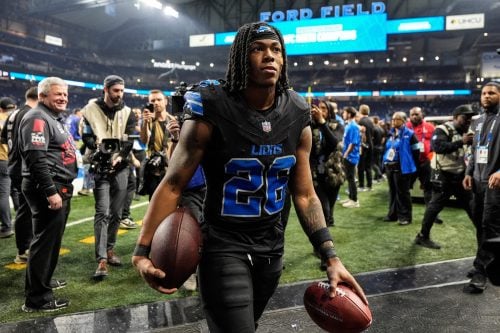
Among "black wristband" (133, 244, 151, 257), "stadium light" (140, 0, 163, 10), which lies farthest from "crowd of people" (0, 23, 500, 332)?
"stadium light" (140, 0, 163, 10)

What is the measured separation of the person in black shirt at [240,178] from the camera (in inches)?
69.4

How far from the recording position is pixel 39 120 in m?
3.56

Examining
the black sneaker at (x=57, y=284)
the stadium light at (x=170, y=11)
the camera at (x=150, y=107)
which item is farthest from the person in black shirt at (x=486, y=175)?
the stadium light at (x=170, y=11)

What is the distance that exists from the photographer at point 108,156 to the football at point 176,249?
2.85 m

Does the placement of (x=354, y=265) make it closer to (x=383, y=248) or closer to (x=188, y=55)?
(x=383, y=248)

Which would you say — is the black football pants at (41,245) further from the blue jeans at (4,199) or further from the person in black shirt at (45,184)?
Answer: the blue jeans at (4,199)

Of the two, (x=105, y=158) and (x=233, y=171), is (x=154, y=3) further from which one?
(x=233, y=171)

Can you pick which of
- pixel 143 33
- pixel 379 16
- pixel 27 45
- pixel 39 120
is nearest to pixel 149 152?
pixel 39 120

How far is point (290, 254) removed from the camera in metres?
5.27

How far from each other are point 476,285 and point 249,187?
327cm

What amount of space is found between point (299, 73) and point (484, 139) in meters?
40.2

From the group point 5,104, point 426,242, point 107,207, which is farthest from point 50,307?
point 426,242

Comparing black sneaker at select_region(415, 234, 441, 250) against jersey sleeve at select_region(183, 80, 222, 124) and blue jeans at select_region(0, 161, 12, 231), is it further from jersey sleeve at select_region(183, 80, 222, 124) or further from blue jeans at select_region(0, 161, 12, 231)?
blue jeans at select_region(0, 161, 12, 231)

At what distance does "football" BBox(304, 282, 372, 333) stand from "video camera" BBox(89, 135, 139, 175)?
317 centimetres
